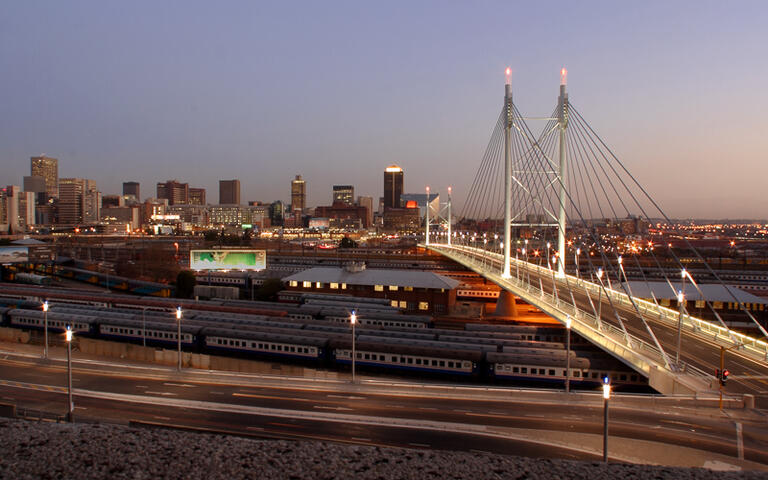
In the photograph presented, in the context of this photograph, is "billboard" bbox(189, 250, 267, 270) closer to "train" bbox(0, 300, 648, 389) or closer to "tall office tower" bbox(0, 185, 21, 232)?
"train" bbox(0, 300, 648, 389)

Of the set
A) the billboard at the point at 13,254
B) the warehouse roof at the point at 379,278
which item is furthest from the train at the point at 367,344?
the billboard at the point at 13,254

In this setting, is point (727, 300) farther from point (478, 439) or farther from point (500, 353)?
point (478, 439)

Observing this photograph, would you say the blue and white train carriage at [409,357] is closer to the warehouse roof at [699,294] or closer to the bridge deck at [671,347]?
the bridge deck at [671,347]

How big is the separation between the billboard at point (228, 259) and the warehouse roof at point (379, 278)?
3858 mm

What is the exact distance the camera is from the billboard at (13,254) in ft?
174

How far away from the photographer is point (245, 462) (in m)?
5.73

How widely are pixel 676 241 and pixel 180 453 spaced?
14466 centimetres

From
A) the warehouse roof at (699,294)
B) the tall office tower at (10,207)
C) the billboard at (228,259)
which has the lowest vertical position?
the warehouse roof at (699,294)

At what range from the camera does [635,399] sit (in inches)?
549

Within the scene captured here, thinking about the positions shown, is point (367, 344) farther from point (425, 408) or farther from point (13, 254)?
point (13, 254)

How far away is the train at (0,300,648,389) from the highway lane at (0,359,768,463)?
4.34 meters

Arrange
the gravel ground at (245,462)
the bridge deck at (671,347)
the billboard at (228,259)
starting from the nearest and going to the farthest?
the gravel ground at (245,462), the bridge deck at (671,347), the billboard at (228,259)

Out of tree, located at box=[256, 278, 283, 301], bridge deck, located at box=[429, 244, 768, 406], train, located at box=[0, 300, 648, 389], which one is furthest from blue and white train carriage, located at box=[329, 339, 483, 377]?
tree, located at box=[256, 278, 283, 301]

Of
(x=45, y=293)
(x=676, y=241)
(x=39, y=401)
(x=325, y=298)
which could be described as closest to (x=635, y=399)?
(x=39, y=401)
